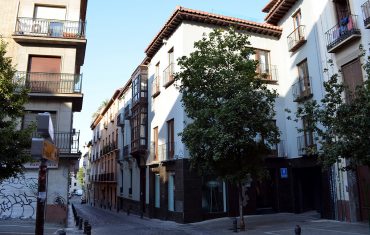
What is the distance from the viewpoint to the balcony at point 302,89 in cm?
1918

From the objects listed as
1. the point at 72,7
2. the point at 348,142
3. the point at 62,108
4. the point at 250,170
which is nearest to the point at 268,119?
the point at 250,170

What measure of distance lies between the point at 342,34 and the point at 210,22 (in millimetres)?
7689

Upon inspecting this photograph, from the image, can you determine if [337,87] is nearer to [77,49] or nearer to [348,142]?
[348,142]

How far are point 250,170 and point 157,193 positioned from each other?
10.3m

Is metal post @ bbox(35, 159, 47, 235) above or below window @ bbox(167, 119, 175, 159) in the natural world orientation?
below

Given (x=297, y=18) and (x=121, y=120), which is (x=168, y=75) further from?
(x=121, y=120)

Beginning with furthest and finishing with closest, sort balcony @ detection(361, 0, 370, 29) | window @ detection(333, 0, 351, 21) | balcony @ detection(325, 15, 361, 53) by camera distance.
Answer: window @ detection(333, 0, 351, 21)
balcony @ detection(325, 15, 361, 53)
balcony @ detection(361, 0, 370, 29)

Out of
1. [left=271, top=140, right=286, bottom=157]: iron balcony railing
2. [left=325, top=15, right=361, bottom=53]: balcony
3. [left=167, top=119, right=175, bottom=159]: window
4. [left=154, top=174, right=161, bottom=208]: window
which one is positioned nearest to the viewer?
[left=325, top=15, right=361, bottom=53]: balcony

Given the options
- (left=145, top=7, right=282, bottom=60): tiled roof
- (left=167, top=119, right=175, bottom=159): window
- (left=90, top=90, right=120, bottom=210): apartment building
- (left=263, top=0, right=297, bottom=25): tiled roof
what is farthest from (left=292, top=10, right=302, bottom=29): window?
(left=90, top=90, right=120, bottom=210): apartment building

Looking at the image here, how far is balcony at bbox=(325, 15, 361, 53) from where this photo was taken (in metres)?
15.6

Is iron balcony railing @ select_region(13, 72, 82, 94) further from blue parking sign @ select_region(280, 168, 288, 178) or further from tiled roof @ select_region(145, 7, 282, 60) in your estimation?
blue parking sign @ select_region(280, 168, 288, 178)

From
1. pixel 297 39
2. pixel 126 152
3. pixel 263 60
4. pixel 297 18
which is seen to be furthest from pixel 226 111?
pixel 126 152

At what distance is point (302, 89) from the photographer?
2014cm

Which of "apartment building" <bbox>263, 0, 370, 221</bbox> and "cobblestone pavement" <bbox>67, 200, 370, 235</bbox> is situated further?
"apartment building" <bbox>263, 0, 370, 221</bbox>
